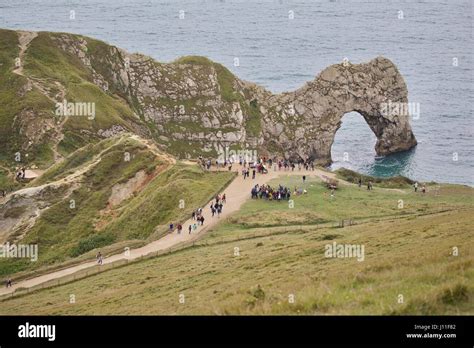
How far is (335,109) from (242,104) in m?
22.9

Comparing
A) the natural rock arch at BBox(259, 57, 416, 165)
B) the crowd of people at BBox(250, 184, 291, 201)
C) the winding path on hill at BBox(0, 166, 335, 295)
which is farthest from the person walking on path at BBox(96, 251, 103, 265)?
the natural rock arch at BBox(259, 57, 416, 165)

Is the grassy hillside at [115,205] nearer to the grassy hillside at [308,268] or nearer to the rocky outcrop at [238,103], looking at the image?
the grassy hillside at [308,268]

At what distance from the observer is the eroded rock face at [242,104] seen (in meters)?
146

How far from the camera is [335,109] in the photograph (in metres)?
154

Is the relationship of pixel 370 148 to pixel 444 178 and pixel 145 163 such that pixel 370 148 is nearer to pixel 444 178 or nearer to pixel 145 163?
pixel 444 178

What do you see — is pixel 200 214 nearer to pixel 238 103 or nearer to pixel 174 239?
pixel 174 239

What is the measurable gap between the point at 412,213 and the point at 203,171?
1123 inches

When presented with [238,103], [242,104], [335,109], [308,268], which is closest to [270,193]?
[308,268]

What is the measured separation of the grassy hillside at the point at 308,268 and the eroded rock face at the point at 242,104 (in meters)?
68.7

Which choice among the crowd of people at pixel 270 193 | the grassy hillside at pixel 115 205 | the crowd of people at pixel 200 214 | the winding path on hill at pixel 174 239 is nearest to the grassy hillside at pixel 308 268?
the crowd of people at pixel 270 193

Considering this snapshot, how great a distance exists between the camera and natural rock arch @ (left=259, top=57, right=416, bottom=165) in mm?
148500

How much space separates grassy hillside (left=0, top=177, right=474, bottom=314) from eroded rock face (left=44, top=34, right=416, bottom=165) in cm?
6870

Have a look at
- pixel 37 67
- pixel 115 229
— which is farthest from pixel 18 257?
pixel 37 67

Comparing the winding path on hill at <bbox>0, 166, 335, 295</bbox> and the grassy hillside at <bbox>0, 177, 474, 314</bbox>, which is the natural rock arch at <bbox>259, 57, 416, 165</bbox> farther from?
the winding path on hill at <bbox>0, 166, 335, 295</bbox>
